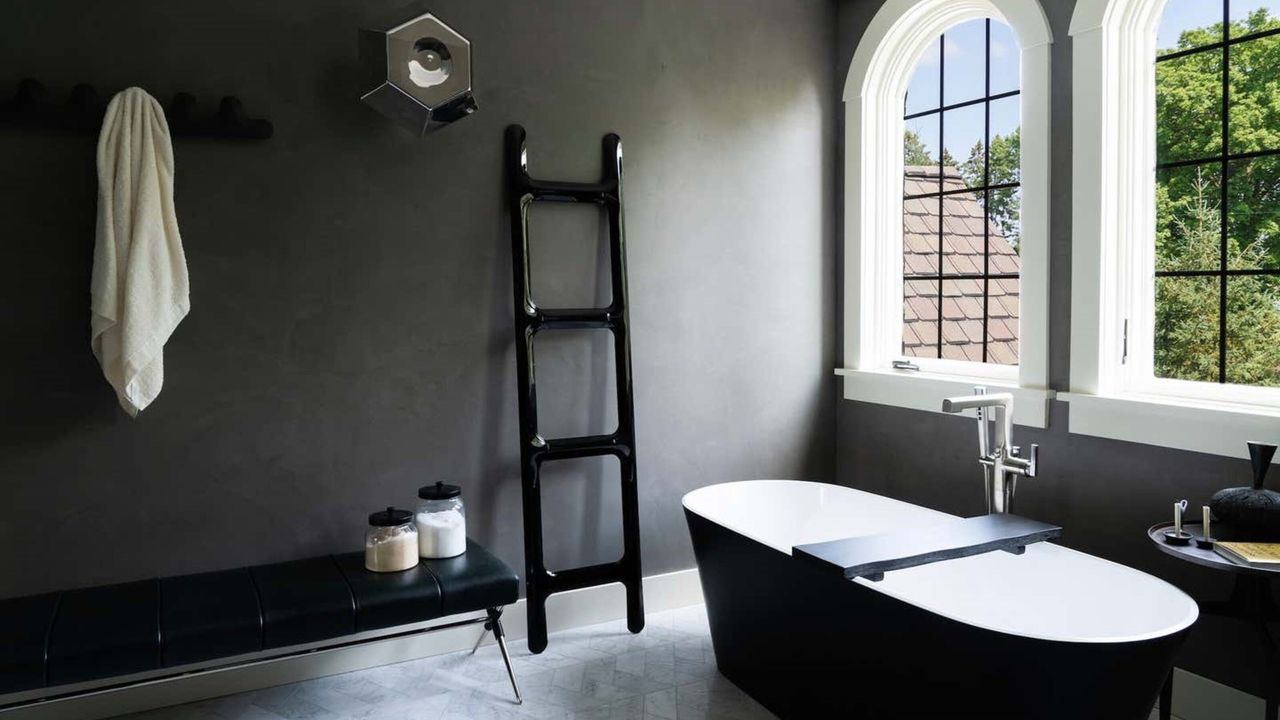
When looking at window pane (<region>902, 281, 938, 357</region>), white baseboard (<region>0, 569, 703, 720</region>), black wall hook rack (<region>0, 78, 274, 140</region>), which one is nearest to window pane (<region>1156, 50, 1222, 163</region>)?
window pane (<region>902, 281, 938, 357</region>)

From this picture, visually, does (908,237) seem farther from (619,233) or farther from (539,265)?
(539,265)

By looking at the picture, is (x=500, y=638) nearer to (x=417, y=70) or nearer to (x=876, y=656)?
(x=876, y=656)

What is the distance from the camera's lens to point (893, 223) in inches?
163

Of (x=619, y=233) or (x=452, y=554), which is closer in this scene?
(x=452, y=554)

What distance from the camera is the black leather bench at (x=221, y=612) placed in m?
2.40

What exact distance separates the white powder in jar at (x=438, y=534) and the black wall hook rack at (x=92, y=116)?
1.38 metres

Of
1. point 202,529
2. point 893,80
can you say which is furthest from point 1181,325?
point 202,529

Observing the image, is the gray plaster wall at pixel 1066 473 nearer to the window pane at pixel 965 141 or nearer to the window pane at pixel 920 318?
the window pane at pixel 920 318

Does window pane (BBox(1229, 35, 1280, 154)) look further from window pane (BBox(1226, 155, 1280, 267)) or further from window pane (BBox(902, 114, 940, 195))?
window pane (BBox(902, 114, 940, 195))

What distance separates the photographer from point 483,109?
344cm

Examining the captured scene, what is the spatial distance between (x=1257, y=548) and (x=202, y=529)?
10.2 ft

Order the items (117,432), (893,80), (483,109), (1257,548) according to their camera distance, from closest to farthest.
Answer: (1257,548) < (117,432) < (483,109) < (893,80)

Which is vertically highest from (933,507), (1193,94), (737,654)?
(1193,94)

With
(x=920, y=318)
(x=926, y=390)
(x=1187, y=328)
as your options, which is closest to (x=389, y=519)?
(x=926, y=390)
